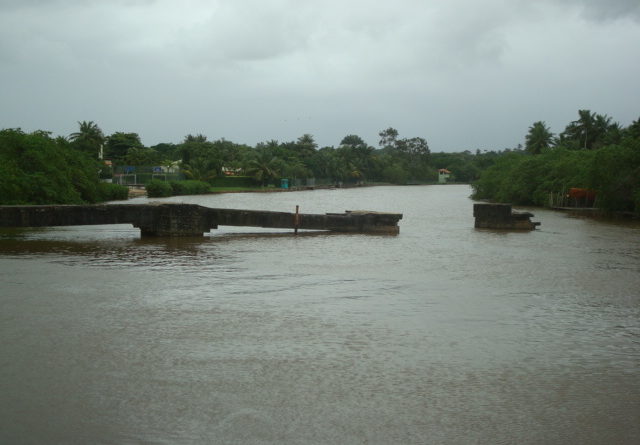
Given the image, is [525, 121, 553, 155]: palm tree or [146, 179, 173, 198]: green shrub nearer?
[146, 179, 173, 198]: green shrub

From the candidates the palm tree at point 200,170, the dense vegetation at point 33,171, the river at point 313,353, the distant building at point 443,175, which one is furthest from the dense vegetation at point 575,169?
the distant building at point 443,175

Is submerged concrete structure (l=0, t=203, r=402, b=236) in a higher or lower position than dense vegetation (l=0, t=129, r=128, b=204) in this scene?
lower

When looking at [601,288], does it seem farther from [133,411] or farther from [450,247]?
[133,411]

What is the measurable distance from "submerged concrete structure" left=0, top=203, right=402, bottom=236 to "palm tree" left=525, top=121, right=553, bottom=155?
228 feet

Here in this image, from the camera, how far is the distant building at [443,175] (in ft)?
561

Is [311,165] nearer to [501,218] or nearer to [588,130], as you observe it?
[588,130]

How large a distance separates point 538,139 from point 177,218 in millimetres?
75583

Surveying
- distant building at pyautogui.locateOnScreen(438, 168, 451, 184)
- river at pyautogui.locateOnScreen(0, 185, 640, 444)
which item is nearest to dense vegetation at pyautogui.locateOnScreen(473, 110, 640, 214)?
river at pyautogui.locateOnScreen(0, 185, 640, 444)

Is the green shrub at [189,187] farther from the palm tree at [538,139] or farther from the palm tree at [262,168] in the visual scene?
the palm tree at [538,139]

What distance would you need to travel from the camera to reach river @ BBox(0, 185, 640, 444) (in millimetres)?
4852

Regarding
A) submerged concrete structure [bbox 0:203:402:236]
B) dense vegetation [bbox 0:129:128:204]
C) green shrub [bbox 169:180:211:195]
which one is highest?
dense vegetation [bbox 0:129:128:204]

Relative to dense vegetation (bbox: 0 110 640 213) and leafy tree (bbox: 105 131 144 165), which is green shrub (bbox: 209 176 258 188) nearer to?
dense vegetation (bbox: 0 110 640 213)

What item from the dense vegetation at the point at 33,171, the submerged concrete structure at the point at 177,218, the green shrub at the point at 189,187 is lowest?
the green shrub at the point at 189,187

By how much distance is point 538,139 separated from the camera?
282 ft
